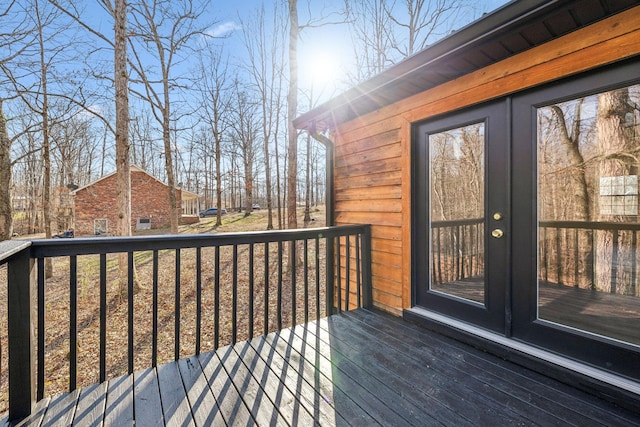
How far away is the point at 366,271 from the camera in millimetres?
3129

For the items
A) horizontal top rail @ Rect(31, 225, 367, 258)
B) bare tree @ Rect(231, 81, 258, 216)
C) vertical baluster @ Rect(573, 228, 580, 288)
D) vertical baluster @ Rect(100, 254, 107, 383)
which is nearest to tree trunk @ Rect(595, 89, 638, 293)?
vertical baluster @ Rect(573, 228, 580, 288)

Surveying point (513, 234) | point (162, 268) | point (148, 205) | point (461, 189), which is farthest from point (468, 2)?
point (148, 205)

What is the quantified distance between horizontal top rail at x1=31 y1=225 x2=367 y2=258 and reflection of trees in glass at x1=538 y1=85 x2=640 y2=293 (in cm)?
187

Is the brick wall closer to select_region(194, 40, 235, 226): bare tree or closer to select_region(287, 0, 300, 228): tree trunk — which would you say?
select_region(194, 40, 235, 226): bare tree

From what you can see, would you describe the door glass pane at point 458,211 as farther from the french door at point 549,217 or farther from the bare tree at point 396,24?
the bare tree at point 396,24

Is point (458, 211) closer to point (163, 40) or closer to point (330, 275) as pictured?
point (330, 275)

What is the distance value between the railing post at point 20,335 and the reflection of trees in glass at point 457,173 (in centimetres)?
278

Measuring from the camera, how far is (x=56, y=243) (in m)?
1.59

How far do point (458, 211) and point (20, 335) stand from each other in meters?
2.94

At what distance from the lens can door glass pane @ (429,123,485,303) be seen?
92.4 inches

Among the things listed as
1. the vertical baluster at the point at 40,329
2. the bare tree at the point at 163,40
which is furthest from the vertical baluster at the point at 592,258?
the bare tree at the point at 163,40

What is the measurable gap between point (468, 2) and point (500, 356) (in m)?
8.28

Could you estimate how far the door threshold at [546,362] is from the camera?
1567 mm

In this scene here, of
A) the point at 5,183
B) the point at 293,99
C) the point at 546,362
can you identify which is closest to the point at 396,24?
the point at 293,99
